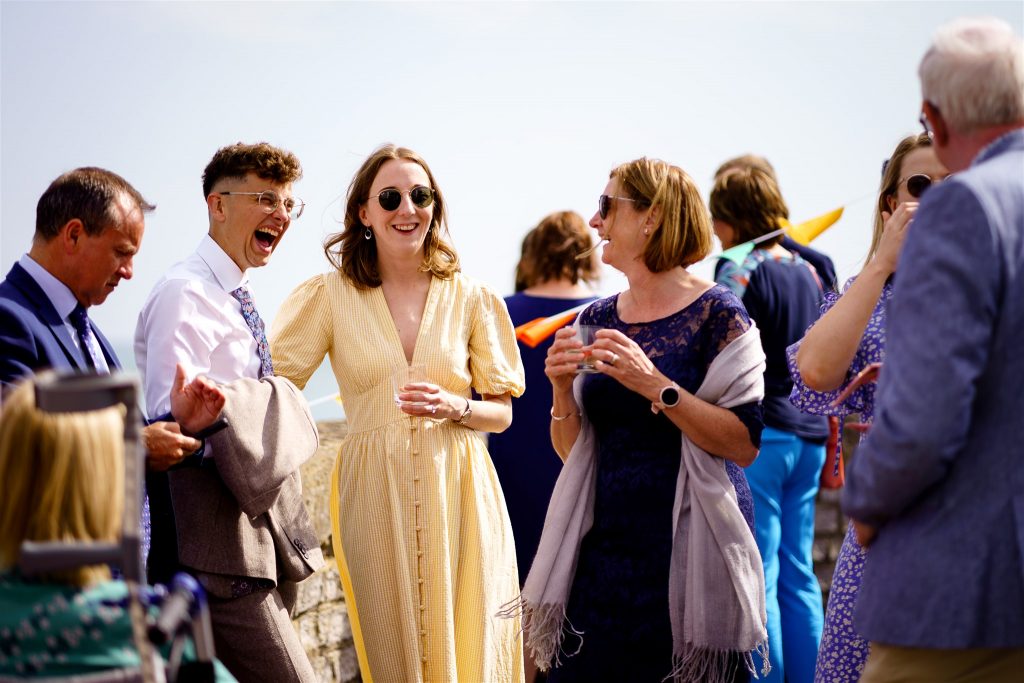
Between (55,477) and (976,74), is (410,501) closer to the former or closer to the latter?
(55,477)

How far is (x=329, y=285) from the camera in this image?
483cm

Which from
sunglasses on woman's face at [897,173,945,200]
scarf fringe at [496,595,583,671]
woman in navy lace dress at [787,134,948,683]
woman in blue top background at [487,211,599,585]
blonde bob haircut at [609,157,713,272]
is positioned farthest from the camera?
woman in blue top background at [487,211,599,585]

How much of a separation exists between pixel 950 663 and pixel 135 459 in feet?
5.55

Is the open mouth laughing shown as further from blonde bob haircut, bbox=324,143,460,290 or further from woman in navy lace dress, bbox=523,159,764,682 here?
woman in navy lace dress, bbox=523,159,764,682

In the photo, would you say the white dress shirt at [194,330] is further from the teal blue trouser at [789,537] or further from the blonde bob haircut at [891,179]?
the teal blue trouser at [789,537]

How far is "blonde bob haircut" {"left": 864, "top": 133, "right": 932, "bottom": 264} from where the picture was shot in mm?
3784

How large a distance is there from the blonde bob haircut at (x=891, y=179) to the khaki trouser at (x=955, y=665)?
156 centimetres

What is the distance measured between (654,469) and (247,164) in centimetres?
187

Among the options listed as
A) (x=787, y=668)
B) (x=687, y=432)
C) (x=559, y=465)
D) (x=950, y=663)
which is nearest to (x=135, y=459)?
(x=950, y=663)

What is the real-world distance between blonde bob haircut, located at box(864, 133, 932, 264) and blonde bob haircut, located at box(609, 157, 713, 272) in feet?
2.04

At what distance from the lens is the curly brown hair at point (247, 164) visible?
14.5 feet

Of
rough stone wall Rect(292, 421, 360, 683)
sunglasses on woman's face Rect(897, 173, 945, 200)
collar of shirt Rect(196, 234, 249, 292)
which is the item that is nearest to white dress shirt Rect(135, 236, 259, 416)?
collar of shirt Rect(196, 234, 249, 292)

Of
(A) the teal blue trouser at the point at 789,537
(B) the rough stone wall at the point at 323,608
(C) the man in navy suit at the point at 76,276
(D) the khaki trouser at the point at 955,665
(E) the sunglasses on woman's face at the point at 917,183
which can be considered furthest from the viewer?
(B) the rough stone wall at the point at 323,608

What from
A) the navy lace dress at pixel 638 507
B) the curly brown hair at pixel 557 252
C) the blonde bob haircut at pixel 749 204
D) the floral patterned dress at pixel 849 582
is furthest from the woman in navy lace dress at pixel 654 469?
the curly brown hair at pixel 557 252
